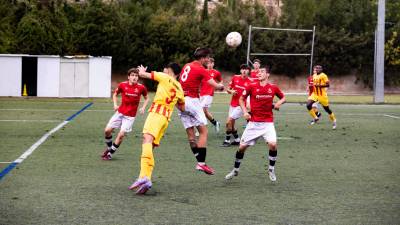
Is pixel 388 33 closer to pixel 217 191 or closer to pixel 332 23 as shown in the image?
pixel 332 23

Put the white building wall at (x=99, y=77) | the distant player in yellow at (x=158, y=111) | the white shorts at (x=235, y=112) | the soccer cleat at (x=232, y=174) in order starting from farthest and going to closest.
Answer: the white building wall at (x=99, y=77) → the white shorts at (x=235, y=112) → the soccer cleat at (x=232, y=174) → the distant player in yellow at (x=158, y=111)

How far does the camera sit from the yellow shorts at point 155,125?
10.2 metres

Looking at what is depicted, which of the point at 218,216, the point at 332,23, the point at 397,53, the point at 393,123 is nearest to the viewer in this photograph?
the point at 218,216

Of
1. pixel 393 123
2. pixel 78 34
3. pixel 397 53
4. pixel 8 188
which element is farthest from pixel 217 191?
pixel 397 53

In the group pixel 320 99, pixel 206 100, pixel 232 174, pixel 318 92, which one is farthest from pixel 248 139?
pixel 318 92

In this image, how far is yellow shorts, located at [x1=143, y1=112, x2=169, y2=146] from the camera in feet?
33.5

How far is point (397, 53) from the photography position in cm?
6178

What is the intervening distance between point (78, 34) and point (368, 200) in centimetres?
4599

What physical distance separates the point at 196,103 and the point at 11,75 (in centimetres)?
2792

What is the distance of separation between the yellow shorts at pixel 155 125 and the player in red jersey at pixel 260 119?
1728mm

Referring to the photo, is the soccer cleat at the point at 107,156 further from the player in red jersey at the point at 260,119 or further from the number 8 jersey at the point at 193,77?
the player in red jersey at the point at 260,119

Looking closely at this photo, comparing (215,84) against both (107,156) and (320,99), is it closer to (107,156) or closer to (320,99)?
(107,156)

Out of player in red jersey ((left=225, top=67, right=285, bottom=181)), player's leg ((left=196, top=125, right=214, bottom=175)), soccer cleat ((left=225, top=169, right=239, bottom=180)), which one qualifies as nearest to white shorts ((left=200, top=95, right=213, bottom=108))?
player's leg ((left=196, top=125, right=214, bottom=175))

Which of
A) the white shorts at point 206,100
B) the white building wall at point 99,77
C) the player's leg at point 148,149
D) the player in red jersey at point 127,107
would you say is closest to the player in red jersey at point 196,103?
the player in red jersey at point 127,107
